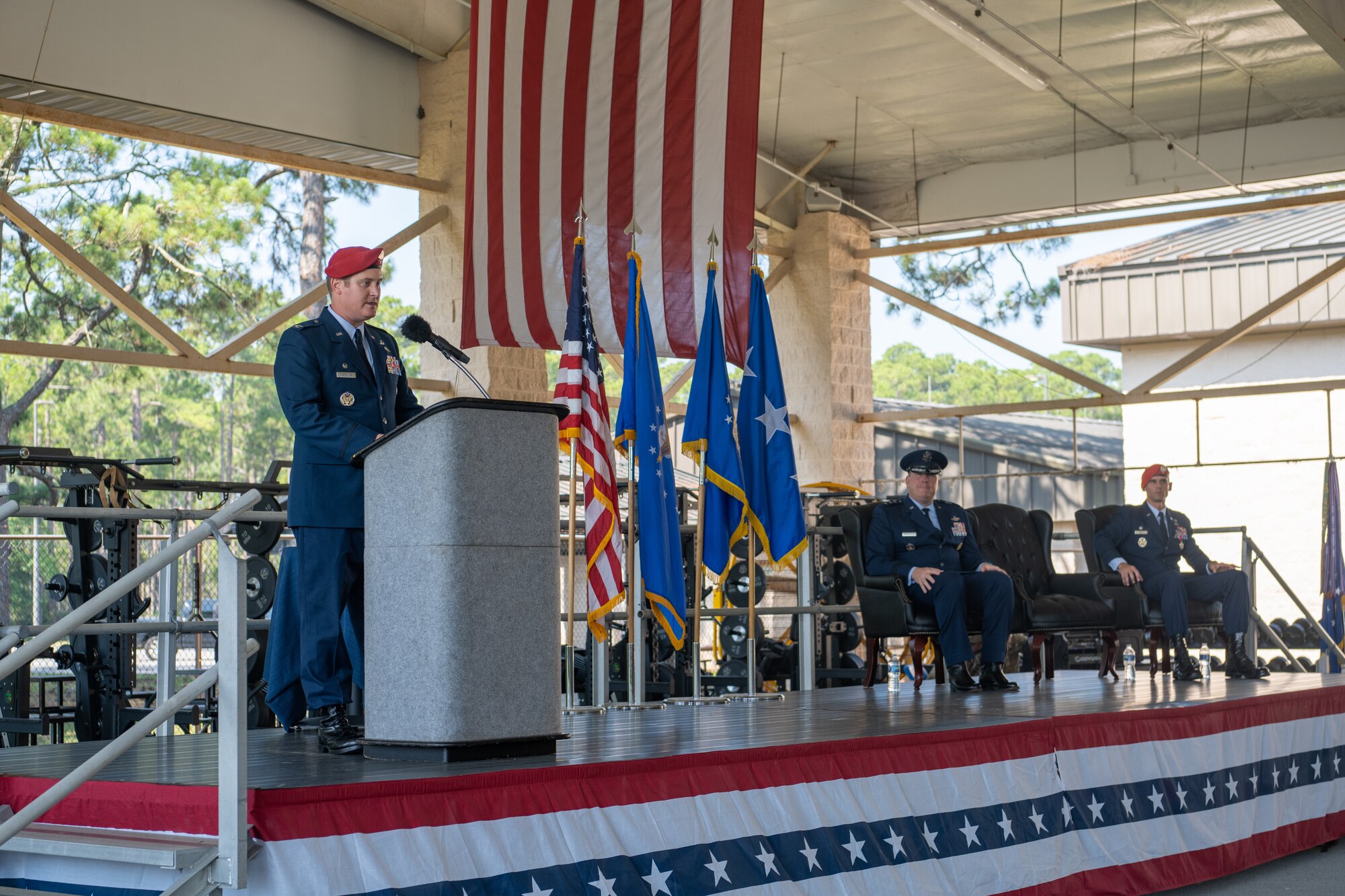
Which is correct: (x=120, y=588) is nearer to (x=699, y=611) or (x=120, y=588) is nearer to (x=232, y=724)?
(x=232, y=724)

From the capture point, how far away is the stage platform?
10.4ft

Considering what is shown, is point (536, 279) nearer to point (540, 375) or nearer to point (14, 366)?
point (540, 375)

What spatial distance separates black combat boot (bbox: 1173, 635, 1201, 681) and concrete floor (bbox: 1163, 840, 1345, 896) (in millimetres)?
1868

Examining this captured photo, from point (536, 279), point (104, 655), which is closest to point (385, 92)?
→ point (536, 279)

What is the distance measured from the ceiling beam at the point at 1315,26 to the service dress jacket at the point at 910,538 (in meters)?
4.63

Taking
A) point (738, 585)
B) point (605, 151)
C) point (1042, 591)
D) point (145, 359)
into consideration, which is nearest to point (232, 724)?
point (605, 151)

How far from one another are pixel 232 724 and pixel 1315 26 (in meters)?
9.90

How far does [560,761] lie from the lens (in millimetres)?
3605

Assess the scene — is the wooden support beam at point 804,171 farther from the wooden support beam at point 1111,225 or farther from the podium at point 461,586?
the podium at point 461,586

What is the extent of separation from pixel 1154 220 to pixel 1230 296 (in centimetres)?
249

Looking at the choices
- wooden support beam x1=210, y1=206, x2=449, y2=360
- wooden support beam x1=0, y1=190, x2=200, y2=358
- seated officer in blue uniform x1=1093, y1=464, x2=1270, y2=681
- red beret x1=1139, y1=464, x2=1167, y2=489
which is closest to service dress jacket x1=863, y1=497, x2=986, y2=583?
seated officer in blue uniform x1=1093, y1=464, x2=1270, y2=681

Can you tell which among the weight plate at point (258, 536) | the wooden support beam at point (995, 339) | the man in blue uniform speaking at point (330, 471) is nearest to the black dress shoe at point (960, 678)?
the weight plate at point (258, 536)

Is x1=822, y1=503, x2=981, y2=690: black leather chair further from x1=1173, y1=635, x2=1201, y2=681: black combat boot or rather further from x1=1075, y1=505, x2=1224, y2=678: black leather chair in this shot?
x1=1173, y1=635, x2=1201, y2=681: black combat boot

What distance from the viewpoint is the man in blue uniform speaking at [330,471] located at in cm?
417
